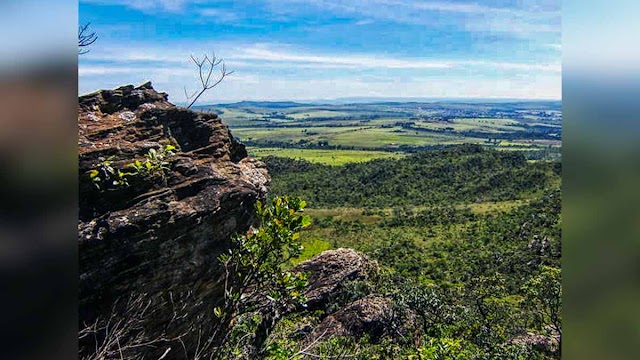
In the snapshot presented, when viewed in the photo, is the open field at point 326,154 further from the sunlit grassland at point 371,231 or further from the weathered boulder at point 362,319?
the weathered boulder at point 362,319

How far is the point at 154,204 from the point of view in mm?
5059

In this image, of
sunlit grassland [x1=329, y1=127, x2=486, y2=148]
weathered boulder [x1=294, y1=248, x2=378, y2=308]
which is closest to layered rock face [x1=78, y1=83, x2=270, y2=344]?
weathered boulder [x1=294, y1=248, x2=378, y2=308]

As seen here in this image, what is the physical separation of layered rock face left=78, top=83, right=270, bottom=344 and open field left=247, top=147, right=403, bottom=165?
240ft

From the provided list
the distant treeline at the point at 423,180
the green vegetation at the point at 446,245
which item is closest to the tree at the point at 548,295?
the green vegetation at the point at 446,245

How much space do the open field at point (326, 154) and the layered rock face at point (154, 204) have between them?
7328cm

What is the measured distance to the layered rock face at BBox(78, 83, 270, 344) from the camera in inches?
178

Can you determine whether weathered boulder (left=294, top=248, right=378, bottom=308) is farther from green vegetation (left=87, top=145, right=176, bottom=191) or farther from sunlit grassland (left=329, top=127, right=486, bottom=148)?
sunlit grassland (left=329, top=127, right=486, bottom=148)

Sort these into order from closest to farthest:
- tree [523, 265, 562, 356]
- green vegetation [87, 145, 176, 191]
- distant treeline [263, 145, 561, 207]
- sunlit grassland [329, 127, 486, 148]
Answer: green vegetation [87, 145, 176, 191] < tree [523, 265, 562, 356] < distant treeline [263, 145, 561, 207] < sunlit grassland [329, 127, 486, 148]

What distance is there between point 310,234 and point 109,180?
34579 mm

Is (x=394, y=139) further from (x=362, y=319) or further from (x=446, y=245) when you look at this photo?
(x=362, y=319)

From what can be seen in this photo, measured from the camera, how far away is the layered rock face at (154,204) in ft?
14.8

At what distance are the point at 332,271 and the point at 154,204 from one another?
14570 millimetres
